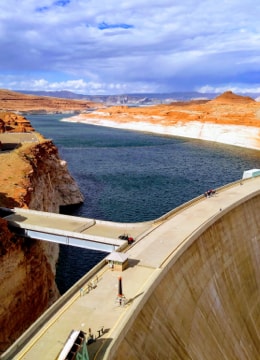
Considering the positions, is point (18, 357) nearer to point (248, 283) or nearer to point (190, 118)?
point (248, 283)

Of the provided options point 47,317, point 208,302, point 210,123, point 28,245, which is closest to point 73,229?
point 28,245

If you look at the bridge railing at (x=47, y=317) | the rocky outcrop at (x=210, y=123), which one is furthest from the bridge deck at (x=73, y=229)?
the rocky outcrop at (x=210, y=123)

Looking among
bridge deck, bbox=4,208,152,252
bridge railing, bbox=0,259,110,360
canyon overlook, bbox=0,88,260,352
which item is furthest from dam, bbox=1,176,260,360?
canyon overlook, bbox=0,88,260,352

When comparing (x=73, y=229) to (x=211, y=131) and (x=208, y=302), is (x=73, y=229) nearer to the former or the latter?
(x=208, y=302)

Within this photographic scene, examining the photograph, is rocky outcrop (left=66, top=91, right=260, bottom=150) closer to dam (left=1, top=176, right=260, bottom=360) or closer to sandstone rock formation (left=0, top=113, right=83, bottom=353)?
sandstone rock formation (left=0, top=113, right=83, bottom=353)

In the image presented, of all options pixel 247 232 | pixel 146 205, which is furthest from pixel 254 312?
pixel 146 205

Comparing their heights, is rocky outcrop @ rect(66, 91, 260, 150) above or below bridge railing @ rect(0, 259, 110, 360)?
above
